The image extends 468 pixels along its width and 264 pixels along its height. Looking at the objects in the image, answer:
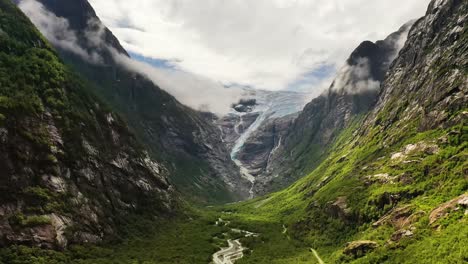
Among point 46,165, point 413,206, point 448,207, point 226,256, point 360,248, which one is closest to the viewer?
point 448,207

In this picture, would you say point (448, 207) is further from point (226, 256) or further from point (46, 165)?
point (46, 165)

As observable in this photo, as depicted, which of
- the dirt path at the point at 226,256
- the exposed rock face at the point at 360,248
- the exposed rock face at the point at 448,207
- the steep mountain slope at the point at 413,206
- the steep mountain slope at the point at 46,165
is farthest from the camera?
the dirt path at the point at 226,256

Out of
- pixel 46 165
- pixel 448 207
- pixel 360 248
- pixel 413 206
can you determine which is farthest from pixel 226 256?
pixel 448 207

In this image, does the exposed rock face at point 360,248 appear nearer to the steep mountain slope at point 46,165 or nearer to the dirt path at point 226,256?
the dirt path at point 226,256

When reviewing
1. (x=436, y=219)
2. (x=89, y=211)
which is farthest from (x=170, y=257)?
(x=436, y=219)

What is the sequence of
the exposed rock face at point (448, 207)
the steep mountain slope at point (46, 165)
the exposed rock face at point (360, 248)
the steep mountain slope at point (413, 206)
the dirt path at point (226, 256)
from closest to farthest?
the steep mountain slope at point (413, 206)
the exposed rock face at point (448, 207)
the exposed rock face at point (360, 248)
the steep mountain slope at point (46, 165)
the dirt path at point (226, 256)

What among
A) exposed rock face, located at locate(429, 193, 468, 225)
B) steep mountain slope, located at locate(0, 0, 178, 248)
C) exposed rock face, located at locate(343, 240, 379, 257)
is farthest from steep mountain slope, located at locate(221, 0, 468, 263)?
steep mountain slope, located at locate(0, 0, 178, 248)

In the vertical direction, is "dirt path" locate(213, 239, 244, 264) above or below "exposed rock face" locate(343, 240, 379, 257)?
below

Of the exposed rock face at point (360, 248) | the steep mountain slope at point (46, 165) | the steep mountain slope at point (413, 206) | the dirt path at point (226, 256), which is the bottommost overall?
the dirt path at point (226, 256)

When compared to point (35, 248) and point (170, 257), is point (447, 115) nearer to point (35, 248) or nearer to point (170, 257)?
point (170, 257)

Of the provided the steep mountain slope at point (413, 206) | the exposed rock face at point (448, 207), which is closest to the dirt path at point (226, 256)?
the steep mountain slope at point (413, 206)

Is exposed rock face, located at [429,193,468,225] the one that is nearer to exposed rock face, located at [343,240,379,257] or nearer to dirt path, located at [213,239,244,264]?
exposed rock face, located at [343,240,379,257]
